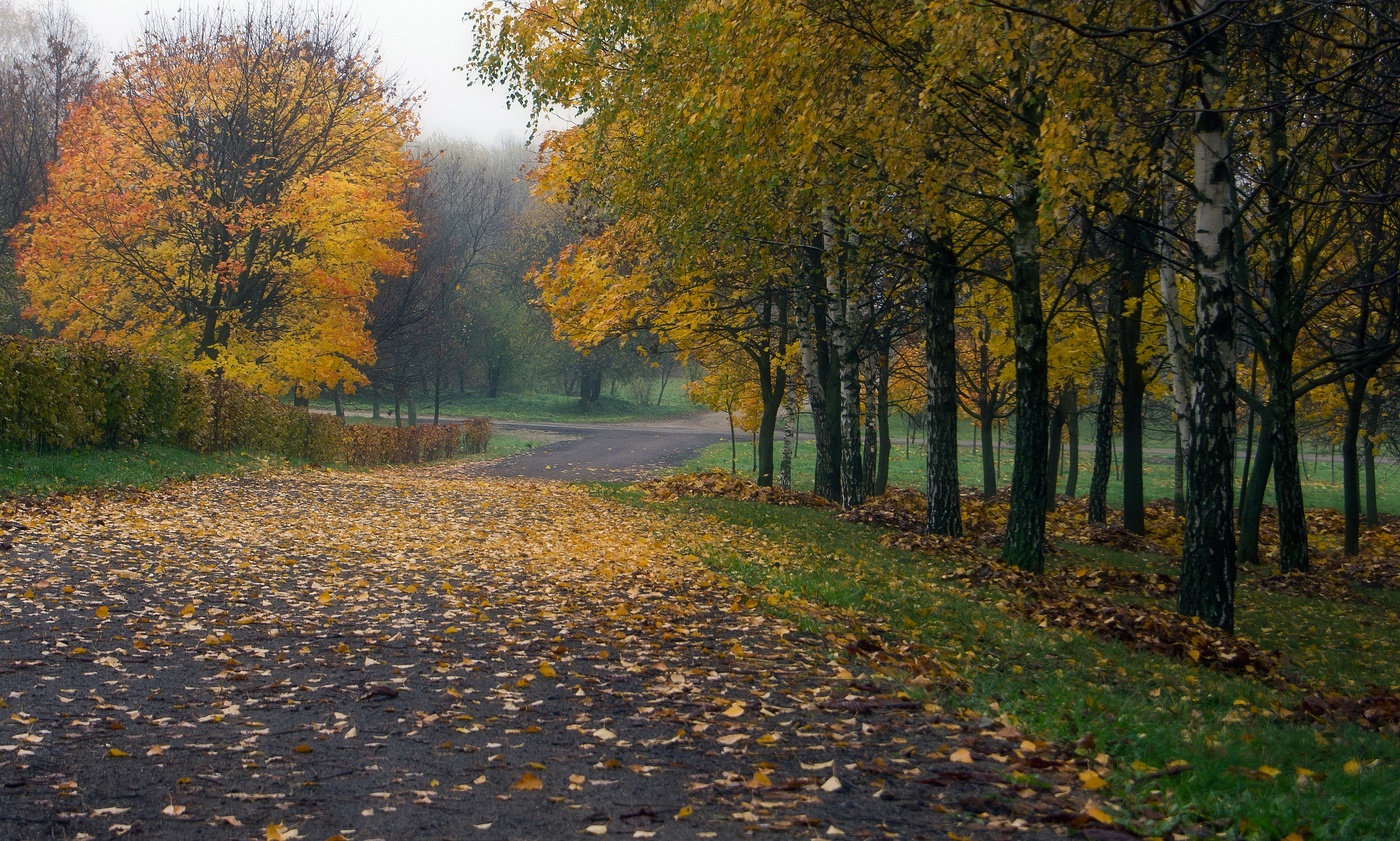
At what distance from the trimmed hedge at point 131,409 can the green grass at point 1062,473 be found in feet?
58.6

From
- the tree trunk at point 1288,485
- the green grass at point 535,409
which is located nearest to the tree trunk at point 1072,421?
the tree trunk at point 1288,485

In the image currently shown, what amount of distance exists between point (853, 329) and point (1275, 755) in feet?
43.5

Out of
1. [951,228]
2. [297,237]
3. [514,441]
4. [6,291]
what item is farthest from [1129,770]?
[514,441]

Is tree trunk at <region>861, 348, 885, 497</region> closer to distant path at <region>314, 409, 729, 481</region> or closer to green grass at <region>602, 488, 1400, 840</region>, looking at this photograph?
distant path at <region>314, 409, 729, 481</region>

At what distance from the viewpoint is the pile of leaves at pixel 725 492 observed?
19.8 metres

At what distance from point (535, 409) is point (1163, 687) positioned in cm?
6846

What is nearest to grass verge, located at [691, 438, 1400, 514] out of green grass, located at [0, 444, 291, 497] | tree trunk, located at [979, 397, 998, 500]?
tree trunk, located at [979, 397, 998, 500]

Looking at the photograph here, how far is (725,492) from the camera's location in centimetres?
2159

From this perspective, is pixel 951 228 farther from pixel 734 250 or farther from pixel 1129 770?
pixel 1129 770

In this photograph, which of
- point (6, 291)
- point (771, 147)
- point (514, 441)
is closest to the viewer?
point (771, 147)

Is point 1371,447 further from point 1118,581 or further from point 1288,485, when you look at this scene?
point 1118,581

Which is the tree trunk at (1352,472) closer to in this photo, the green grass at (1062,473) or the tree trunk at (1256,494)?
the tree trunk at (1256,494)

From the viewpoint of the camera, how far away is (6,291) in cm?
3347

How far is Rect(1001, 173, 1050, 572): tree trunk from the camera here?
1170cm
